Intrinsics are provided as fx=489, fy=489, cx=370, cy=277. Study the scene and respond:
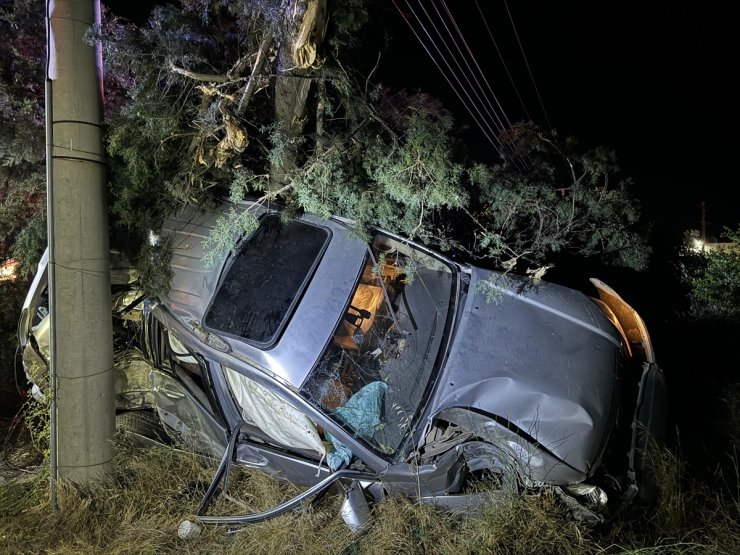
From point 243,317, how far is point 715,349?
577cm

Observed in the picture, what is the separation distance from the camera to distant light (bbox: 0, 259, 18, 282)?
5.71 m

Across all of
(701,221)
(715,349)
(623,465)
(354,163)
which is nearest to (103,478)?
(354,163)

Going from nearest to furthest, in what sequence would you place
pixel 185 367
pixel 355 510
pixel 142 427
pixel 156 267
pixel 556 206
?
1. pixel 355 510
2. pixel 156 267
3. pixel 185 367
4. pixel 142 427
5. pixel 556 206

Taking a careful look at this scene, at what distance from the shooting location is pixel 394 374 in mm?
3270

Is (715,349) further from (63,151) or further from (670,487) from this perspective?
(63,151)

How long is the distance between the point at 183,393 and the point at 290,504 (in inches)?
51.5

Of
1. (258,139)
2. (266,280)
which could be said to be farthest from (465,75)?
(266,280)

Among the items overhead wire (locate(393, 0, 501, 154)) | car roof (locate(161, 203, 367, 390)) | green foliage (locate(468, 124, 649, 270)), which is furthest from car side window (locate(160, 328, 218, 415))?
overhead wire (locate(393, 0, 501, 154))

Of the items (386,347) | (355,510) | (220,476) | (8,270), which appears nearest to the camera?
(355,510)

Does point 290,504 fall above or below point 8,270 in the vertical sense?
below

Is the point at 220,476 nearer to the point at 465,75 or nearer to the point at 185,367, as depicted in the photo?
the point at 185,367

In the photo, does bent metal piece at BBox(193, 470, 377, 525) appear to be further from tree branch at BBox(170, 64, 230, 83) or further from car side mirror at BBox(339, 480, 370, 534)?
tree branch at BBox(170, 64, 230, 83)

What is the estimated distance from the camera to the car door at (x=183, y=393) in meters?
3.63

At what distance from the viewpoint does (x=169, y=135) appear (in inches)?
157
